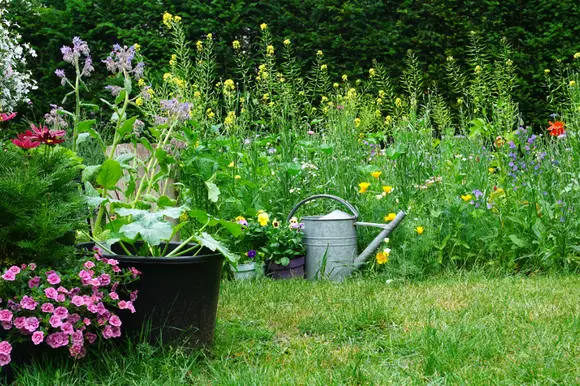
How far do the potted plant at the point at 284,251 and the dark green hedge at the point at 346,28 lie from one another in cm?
343

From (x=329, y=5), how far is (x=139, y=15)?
2.10 meters

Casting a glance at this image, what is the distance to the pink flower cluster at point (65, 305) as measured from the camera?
1.79 m

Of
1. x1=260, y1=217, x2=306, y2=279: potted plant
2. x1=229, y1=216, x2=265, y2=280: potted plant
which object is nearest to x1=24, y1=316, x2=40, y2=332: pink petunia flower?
x1=229, y1=216, x2=265, y2=280: potted plant

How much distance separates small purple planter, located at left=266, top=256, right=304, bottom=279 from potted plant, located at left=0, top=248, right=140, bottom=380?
1.69m

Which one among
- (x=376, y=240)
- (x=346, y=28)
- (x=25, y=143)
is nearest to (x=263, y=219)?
(x=376, y=240)

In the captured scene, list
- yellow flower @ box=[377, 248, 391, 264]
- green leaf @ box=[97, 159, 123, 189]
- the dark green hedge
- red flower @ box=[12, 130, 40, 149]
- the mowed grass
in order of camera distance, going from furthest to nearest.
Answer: the dark green hedge
yellow flower @ box=[377, 248, 391, 264]
green leaf @ box=[97, 159, 123, 189]
red flower @ box=[12, 130, 40, 149]
the mowed grass

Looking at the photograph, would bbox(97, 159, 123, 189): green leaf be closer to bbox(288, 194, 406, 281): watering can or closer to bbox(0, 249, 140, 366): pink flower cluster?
bbox(0, 249, 140, 366): pink flower cluster

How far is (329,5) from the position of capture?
684cm

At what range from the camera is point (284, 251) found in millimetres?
3635

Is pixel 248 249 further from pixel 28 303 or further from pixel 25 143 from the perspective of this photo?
pixel 28 303

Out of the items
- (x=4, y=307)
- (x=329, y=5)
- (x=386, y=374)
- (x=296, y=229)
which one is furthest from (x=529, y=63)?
(x=4, y=307)

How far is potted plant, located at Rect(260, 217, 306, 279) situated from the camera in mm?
3615

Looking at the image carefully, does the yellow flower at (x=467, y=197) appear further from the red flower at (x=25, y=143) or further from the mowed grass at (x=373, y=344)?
the red flower at (x=25, y=143)

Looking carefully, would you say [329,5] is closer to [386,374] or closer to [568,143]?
[568,143]
